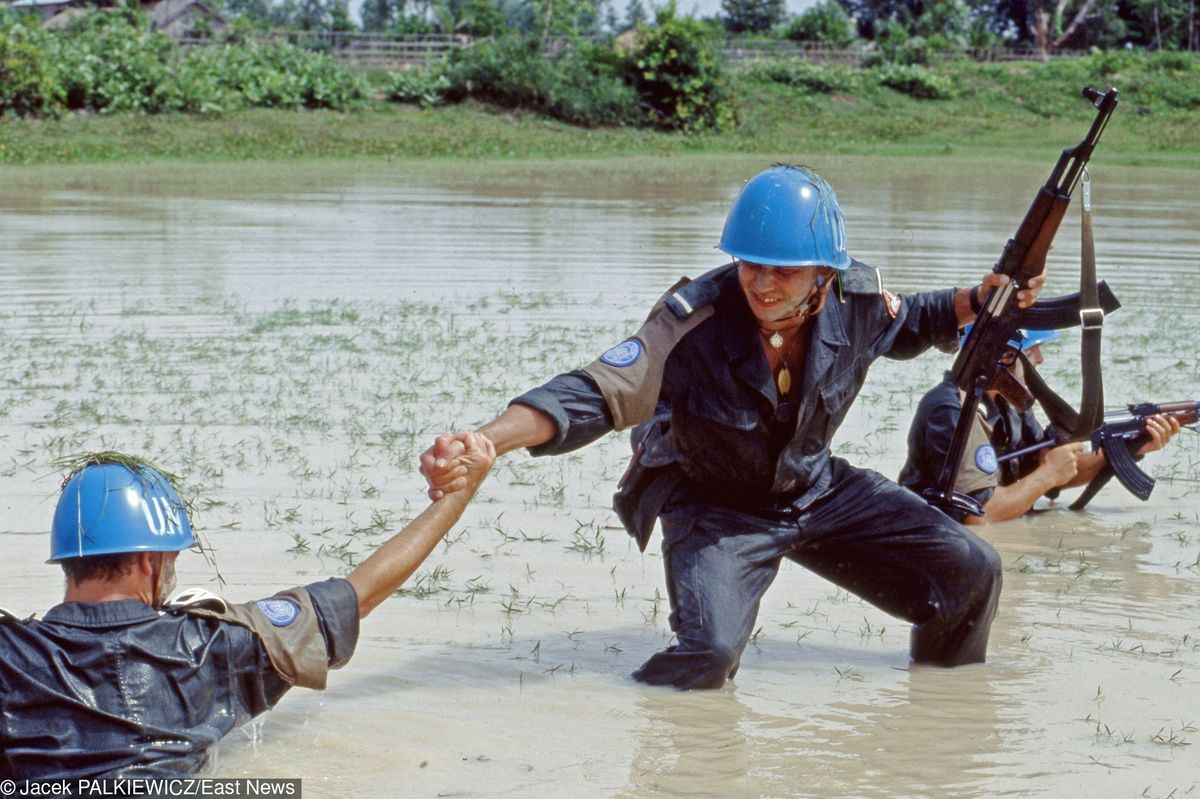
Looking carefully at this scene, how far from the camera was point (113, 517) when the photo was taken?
3662mm

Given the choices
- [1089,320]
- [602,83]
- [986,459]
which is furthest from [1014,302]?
[602,83]

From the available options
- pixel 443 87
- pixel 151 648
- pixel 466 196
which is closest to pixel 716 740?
pixel 151 648

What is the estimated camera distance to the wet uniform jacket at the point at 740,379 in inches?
193

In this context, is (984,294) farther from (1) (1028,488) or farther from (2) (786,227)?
(1) (1028,488)

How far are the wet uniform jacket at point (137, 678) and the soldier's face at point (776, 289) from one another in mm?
1795

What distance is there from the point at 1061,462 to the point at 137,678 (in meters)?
4.62

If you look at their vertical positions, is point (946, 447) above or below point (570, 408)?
below

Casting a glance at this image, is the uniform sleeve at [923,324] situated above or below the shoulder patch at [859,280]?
below

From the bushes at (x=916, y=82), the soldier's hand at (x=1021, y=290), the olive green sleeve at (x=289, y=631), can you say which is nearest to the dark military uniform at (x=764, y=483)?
the soldier's hand at (x=1021, y=290)

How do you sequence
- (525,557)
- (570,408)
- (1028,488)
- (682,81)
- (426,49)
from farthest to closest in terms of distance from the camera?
(426,49)
(682,81)
(1028,488)
(525,557)
(570,408)

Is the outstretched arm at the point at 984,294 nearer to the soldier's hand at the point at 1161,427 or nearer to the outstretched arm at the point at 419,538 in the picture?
the soldier's hand at the point at 1161,427

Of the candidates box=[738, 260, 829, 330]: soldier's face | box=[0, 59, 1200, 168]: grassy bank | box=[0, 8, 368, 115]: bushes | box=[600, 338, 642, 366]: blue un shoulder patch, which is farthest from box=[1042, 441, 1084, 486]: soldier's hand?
box=[0, 8, 368, 115]: bushes

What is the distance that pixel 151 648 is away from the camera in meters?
3.62

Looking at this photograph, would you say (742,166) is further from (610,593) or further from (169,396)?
(610,593)
